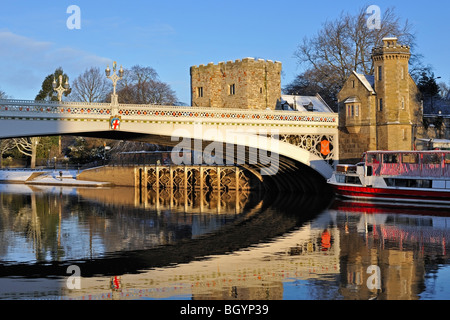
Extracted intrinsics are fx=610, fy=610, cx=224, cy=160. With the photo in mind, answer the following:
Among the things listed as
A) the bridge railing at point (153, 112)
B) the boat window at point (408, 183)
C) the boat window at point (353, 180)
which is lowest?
the boat window at point (408, 183)

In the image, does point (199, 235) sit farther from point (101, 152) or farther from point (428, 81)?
point (101, 152)

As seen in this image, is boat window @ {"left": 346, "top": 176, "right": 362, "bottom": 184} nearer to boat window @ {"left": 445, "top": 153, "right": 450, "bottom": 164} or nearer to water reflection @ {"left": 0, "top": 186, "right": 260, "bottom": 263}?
boat window @ {"left": 445, "top": 153, "right": 450, "bottom": 164}

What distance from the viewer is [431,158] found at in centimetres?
4119

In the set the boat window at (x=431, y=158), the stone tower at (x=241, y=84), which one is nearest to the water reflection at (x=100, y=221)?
the stone tower at (x=241, y=84)

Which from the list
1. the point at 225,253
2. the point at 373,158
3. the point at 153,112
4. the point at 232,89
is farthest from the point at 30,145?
the point at 225,253

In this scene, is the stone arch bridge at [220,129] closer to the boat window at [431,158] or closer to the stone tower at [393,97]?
the stone tower at [393,97]

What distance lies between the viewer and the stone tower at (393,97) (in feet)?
143

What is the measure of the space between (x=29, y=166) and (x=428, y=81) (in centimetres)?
5813

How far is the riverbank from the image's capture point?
64.6 metres

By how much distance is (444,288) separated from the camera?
50.2ft

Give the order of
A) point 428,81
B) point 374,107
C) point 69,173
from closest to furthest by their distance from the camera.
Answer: point 374,107 < point 428,81 < point 69,173

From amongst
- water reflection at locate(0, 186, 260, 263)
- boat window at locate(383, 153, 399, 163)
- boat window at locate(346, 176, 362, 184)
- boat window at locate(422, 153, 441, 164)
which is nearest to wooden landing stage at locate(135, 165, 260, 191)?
water reflection at locate(0, 186, 260, 263)

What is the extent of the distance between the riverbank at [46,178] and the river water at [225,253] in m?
26.0
